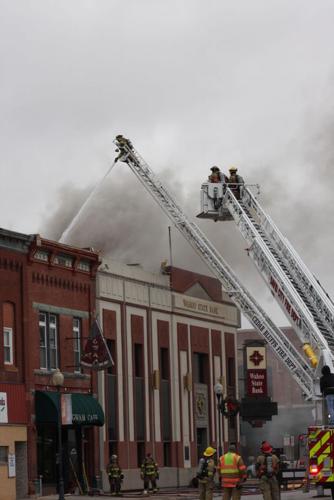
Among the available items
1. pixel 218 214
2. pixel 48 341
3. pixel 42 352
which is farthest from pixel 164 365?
pixel 42 352

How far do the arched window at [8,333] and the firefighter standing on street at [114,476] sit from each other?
6.52 metres

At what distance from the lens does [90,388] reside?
5138cm

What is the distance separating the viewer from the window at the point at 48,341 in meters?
48.2

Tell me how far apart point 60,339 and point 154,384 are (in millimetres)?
9135

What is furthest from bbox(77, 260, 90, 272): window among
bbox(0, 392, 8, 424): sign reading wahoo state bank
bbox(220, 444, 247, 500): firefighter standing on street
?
bbox(220, 444, 247, 500): firefighter standing on street

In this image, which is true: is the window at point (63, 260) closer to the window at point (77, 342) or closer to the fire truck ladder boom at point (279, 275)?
the window at point (77, 342)

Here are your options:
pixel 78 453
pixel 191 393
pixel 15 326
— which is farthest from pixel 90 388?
pixel 191 393

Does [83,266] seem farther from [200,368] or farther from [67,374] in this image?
[200,368]

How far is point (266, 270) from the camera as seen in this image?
5531 centimetres

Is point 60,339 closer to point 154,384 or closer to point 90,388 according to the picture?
point 90,388

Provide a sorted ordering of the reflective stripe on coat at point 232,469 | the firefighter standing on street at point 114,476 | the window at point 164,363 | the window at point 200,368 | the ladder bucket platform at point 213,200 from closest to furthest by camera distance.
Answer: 1. the reflective stripe on coat at point 232,469
2. the firefighter standing on street at point 114,476
3. the ladder bucket platform at point 213,200
4. the window at point 164,363
5. the window at point 200,368

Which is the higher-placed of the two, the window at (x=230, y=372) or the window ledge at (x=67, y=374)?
the window at (x=230, y=372)

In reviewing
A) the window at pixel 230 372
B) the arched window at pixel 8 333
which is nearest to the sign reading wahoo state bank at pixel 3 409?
the arched window at pixel 8 333

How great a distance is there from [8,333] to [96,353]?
11.4 ft
